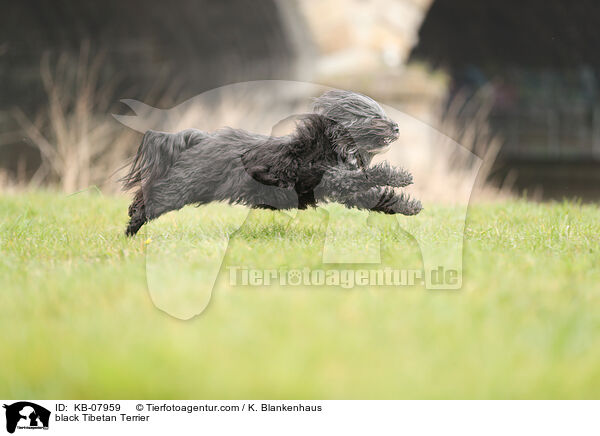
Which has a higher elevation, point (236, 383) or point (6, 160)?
point (6, 160)

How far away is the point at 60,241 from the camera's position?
11.4 feet

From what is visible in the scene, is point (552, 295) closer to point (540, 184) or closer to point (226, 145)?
point (226, 145)

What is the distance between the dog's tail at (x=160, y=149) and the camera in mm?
3439

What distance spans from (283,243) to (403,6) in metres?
6.42

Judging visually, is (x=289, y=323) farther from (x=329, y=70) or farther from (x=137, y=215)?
(x=329, y=70)

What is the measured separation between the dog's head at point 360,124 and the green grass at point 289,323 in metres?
0.50

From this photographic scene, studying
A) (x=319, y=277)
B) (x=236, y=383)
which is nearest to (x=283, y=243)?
(x=319, y=277)

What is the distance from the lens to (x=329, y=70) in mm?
8453
